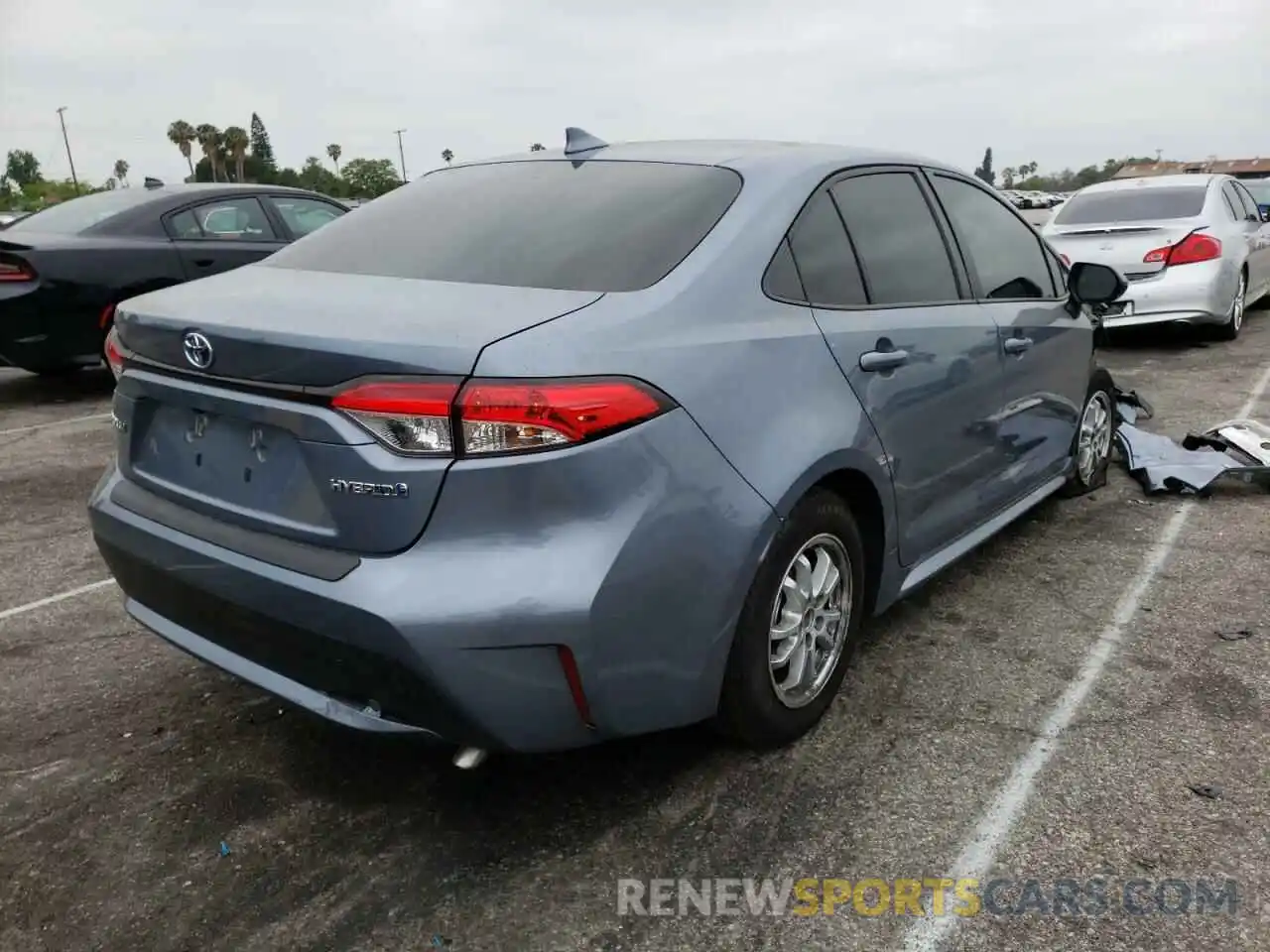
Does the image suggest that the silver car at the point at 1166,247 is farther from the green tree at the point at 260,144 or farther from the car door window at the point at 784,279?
the green tree at the point at 260,144

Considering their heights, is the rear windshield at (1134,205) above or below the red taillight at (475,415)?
below

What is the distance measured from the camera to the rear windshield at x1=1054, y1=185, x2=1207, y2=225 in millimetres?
9094

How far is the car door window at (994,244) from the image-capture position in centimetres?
366

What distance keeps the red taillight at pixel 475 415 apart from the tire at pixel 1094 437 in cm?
315

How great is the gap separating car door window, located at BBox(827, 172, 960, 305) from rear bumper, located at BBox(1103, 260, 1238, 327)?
5.87 metres

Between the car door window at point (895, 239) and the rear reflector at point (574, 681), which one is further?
the car door window at point (895, 239)

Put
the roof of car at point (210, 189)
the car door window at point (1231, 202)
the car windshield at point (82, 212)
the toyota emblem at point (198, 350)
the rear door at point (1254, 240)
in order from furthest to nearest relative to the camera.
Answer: the rear door at point (1254, 240) < the car door window at point (1231, 202) < the roof of car at point (210, 189) < the car windshield at point (82, 212) < the toyota emblem at point (198, 350)

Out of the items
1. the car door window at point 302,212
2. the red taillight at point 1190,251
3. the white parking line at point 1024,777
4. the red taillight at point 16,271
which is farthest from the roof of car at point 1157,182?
the red taillight at point 16,271

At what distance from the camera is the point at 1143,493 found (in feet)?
16.9

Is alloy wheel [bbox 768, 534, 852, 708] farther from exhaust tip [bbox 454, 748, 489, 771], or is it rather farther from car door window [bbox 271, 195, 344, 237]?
car door window [bbox 271, 195, 344, 237]

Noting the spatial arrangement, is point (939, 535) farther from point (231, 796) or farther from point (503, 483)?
point (231, 796)

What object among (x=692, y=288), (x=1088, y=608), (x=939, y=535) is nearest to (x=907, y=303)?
(x=939, y=535)

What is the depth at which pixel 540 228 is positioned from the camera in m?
2.77

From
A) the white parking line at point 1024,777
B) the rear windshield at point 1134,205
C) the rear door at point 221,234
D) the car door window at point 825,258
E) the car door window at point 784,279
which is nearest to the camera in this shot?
the white parking line at point 1024,777
